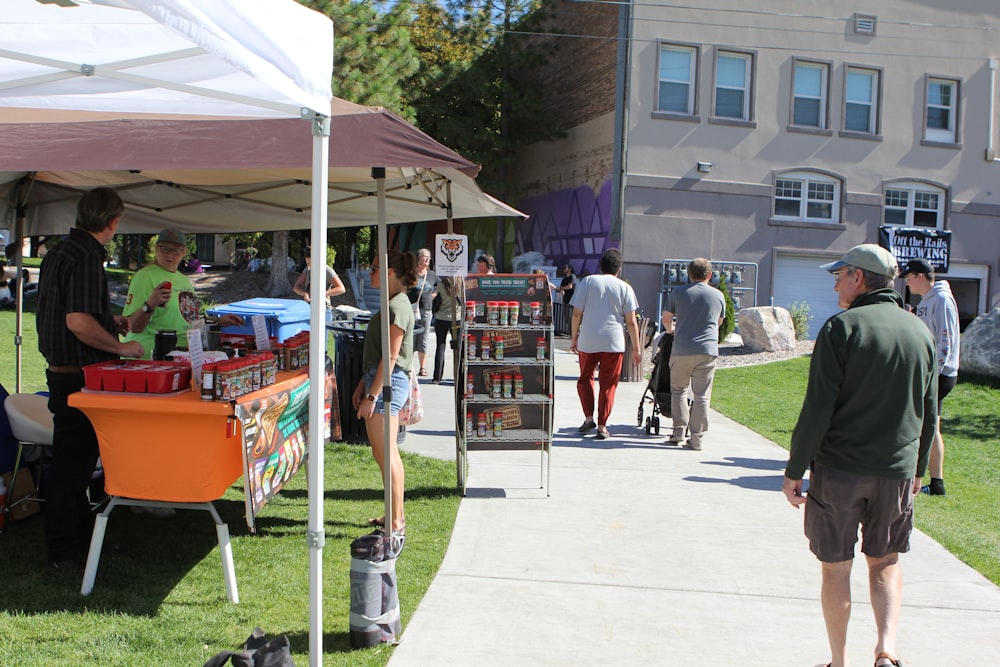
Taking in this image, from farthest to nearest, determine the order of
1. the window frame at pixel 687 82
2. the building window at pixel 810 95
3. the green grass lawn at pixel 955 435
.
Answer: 1. the building window at pixel 810 95
2. the window frame at pixel 687 82
3. the green grass lawn at pixel 955 435

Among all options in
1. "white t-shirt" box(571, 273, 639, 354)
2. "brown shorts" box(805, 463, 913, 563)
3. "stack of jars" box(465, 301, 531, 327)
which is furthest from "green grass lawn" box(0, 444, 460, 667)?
"white t-shirt" box(571, 273, 639, 354)

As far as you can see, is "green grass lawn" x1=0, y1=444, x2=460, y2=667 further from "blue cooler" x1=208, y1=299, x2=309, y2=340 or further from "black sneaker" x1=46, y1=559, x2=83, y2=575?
"blue cooler" x1=208, y1=299, x2=309, y2=340

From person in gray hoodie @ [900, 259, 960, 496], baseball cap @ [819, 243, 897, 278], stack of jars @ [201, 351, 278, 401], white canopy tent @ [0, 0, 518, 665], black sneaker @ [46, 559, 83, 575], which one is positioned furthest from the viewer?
person in gray hoodie @ [900, 259, 960, 496]

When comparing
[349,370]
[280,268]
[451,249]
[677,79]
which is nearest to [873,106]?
[677,79]

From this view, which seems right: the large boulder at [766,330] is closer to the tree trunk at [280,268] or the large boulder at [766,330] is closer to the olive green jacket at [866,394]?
the tree trunk at [280,268]

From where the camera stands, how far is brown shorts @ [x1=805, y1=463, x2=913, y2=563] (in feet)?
12.4

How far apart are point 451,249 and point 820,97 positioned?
65.1ft

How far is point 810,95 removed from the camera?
23.6 meters

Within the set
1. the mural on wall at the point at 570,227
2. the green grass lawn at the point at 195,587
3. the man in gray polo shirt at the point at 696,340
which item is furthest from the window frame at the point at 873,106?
the green grass lawn at the point at 195,587

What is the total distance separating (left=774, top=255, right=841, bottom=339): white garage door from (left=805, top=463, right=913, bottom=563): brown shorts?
20.8m

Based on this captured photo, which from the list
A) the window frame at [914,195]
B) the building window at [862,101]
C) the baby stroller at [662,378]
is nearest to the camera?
the baby stroller at [662,378]

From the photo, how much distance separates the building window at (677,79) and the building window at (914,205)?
6.38 metres

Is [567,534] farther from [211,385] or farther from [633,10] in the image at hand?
[633,10]

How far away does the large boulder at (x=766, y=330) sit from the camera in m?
17.9
